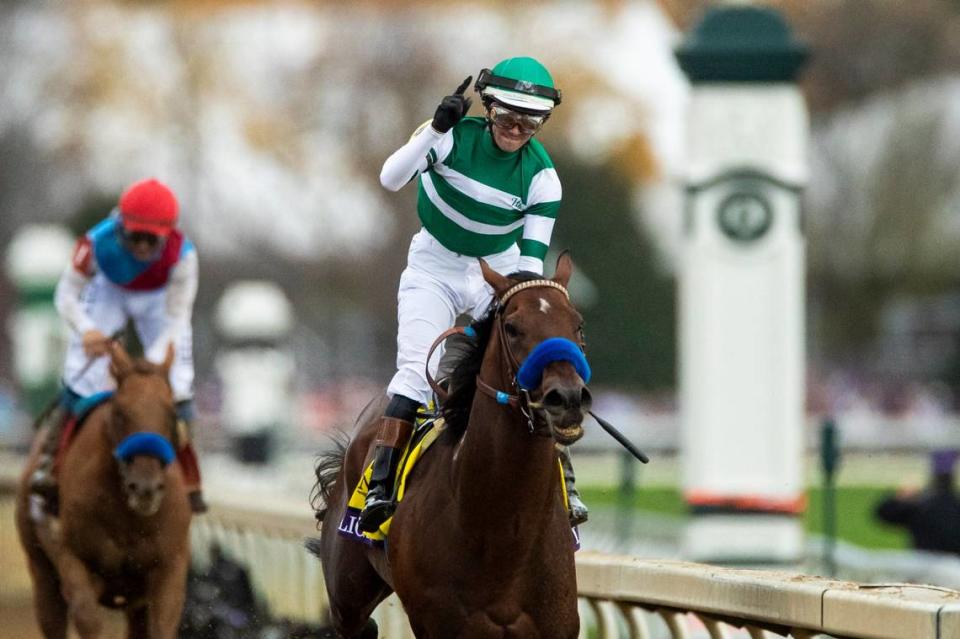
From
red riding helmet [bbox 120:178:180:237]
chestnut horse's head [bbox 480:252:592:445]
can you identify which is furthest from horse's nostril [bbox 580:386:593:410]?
red riding helmet [bbox 120:178:180:237]

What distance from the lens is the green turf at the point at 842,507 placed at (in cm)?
1836

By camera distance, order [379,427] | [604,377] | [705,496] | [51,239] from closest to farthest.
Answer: [379,427] < [705,496] < [51,239] < [604,377]

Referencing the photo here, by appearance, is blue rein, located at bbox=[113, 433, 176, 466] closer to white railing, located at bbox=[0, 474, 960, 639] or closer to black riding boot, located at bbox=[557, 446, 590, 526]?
white railing, located at bbox=[0, 474, 960, 639]

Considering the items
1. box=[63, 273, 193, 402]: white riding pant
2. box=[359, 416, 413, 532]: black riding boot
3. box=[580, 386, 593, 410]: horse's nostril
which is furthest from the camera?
box=[63, 273, 193, 402]: white riding pant

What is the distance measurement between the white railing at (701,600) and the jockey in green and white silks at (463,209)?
36.4 inches

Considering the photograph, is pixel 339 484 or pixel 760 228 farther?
pixel 760 228

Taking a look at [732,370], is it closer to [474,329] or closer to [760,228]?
[760,228]

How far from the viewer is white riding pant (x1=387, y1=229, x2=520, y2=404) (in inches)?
252

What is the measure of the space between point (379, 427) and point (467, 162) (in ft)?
3.07

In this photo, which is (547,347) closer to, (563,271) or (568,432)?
(568,432)

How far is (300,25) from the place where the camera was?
164 ft

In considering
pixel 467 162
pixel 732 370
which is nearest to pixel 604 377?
pixel 732 370

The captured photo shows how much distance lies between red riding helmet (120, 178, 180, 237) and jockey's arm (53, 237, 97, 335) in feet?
1.22

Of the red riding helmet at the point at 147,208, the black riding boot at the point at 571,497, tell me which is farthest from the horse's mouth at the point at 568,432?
the red riding helmet at the point at 147,208
